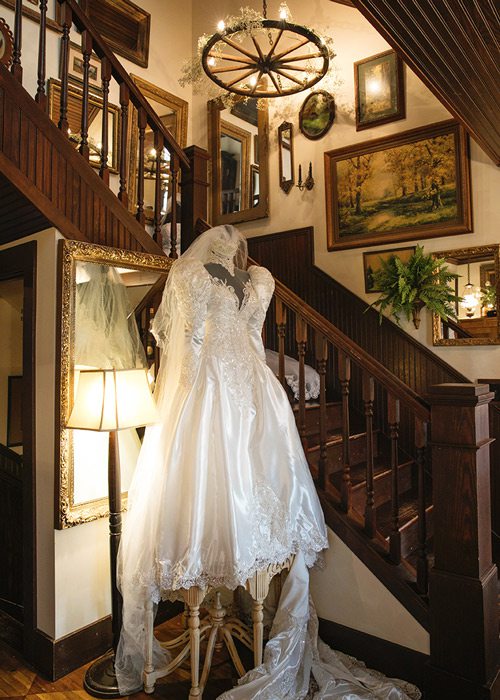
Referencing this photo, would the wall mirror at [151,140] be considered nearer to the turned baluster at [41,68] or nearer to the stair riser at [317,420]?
the turned baluster at [41,68]

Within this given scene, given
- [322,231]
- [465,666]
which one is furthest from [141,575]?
[322,231]

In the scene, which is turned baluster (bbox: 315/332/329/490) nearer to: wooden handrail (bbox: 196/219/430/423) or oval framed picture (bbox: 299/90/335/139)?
wooden handrail (bbox: 196/219/430/423)

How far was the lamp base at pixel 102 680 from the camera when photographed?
7.66ft

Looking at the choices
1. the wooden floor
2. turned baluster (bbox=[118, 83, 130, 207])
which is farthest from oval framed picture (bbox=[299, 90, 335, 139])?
the wooden floor

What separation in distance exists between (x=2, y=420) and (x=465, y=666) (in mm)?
2942

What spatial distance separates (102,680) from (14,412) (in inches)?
66.5

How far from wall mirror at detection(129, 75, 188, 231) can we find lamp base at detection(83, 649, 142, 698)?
378 centimetres

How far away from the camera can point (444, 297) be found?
393 cm

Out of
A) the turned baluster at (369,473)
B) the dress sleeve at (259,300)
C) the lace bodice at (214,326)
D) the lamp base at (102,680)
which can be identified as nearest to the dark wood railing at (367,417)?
the turned baluster at (369,473)

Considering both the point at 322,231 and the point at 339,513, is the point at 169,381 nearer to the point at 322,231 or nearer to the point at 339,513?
the point at 339,513

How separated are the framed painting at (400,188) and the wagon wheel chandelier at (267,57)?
0.78 m

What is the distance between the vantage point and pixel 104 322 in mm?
2799

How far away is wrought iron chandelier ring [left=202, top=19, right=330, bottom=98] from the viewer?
150 inches

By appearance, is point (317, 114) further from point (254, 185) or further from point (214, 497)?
point (214, 497)
